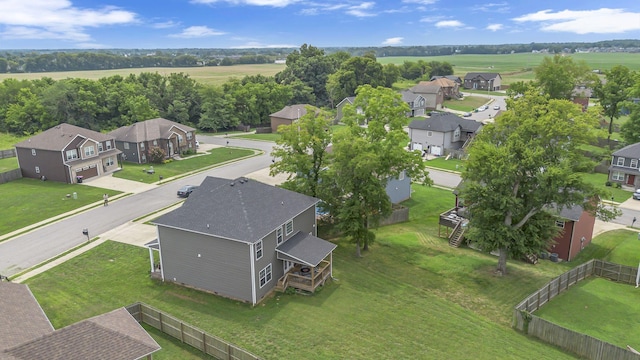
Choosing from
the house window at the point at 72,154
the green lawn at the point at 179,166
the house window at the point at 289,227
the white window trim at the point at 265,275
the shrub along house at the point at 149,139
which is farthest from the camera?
the shrub along house at the point at 149,139

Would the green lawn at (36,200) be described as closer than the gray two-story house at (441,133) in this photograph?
Yes

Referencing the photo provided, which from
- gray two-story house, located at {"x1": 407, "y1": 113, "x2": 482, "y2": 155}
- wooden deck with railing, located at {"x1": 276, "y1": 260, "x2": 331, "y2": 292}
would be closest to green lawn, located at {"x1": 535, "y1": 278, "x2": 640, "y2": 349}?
wooden deck with railing, located at {"x1": 276, "y1": 260, "x2": 331, "y2": 292}

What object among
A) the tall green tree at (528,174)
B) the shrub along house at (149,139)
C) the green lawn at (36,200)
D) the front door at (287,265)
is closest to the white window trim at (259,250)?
the front door at (287,265)

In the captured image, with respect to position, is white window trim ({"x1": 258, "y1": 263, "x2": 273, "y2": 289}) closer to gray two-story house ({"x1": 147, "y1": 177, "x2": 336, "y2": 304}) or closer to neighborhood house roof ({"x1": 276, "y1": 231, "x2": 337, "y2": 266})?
gray two-story house ({"x1": 147, "y1": 177, "x2": 336, "y2": 304})

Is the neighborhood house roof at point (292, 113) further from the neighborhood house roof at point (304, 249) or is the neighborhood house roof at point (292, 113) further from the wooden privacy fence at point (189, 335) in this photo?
the wooden privacy fence at point (189, 335)

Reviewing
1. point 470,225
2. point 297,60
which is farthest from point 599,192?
point 297,60

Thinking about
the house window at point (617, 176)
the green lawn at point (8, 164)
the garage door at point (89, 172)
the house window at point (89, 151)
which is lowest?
the house window at point (617, 176)

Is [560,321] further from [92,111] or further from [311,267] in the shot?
[92,111]
